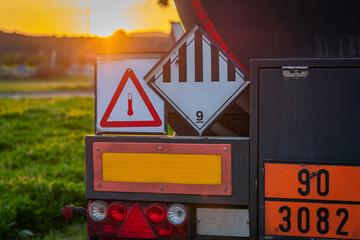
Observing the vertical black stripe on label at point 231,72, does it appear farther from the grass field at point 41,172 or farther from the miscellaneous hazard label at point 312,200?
the grass field at point 41,172

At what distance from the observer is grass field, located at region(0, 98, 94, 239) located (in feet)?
16.3

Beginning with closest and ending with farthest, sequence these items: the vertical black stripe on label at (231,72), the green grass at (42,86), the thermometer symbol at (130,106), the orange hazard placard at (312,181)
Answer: the orange hazard placard at (312,181) < the vertical black stripe on label at (231,72) < the thermometer symbol at (130,106) < the green grass at (42,86)

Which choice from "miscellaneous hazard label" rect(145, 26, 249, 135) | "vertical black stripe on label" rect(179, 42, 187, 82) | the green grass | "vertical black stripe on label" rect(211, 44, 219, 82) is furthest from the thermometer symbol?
the green grass

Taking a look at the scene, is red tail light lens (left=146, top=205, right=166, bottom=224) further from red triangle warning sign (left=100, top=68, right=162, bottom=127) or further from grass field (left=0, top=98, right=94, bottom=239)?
grass field (left=0, top=98, right=94, bottom=239)

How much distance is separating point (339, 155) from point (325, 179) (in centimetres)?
14

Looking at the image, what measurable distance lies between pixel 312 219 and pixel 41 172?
492 cm

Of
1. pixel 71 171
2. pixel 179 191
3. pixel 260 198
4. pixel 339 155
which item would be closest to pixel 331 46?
pixel 339 155

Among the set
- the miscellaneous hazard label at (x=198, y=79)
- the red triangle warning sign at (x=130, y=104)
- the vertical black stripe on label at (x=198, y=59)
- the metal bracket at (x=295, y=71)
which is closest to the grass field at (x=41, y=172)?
the red triangle warning sign at (x=130, y=104)

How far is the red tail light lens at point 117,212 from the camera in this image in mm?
2438

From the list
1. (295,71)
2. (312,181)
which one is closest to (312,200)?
(312,181)

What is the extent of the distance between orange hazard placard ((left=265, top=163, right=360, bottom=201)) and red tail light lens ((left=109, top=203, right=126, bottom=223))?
2.49ft

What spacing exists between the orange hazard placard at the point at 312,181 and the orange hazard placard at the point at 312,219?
45 mm

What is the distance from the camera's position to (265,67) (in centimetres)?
227

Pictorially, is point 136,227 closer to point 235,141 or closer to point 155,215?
point 155,215
